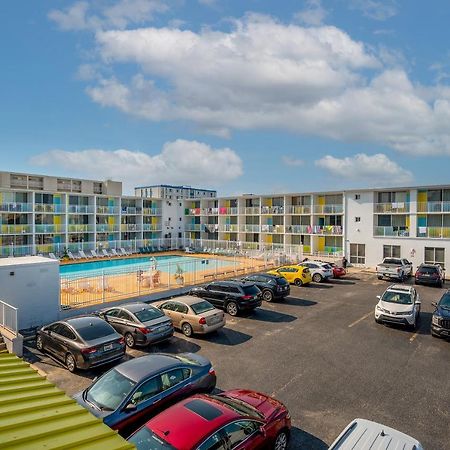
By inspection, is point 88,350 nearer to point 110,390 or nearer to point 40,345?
point 40,345

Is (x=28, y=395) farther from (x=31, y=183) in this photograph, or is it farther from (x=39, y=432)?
(x=31, y=183)

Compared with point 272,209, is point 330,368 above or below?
below

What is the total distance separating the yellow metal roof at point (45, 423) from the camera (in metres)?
4.89

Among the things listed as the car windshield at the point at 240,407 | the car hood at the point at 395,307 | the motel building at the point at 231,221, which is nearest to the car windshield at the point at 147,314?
the car windshield at the point at 240,407

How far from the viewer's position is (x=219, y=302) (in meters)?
18.7

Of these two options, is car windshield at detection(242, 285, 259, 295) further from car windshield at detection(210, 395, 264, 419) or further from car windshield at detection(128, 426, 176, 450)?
car windshield at detection(128, 426, 176, 450)

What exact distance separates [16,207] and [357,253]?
34867 mm

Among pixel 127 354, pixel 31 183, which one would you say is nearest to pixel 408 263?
pixel 127 354

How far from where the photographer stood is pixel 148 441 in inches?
233

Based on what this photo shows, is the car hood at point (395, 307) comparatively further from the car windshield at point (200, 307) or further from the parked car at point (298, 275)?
the parked car at point (298, 275)

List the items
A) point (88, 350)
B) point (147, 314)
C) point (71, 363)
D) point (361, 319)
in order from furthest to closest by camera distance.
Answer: point (361, 319)
point (147, 314)
point (71, 363)
point (88, 350)

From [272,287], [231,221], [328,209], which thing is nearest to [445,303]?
[272,287]

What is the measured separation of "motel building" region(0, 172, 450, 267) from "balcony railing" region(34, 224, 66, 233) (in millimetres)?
102

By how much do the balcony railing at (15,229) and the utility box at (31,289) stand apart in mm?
23810
